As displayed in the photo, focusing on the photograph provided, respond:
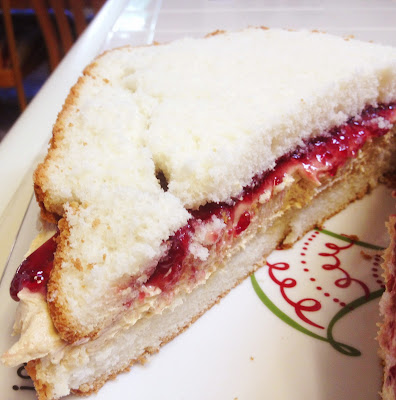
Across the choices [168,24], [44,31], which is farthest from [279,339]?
[44,31]

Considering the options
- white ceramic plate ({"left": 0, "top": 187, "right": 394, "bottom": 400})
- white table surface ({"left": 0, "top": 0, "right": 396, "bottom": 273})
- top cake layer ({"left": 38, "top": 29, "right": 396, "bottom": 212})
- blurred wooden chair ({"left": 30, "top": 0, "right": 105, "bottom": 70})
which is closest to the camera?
white ceramic plate ({"left": 0, "top": 187, "right": 394, "bottom": 400})

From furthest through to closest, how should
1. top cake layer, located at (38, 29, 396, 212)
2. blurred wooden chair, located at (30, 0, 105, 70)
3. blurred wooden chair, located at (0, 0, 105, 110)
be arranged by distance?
blurred wooden chair, located at (30, 0, 105, 70)
blurred wooden chair, located at (0, 0, 105, 110)
top cake layer, located at (38, 29, 396, 212)

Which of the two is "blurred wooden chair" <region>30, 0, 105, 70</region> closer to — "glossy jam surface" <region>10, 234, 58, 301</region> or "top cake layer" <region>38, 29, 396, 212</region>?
"top cake layer" <region>38, 29, 396, 212</region>

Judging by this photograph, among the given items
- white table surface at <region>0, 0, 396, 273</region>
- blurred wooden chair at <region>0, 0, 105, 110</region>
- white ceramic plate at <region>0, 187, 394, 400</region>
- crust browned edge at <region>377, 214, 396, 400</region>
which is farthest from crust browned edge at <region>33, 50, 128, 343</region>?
blurred wooden chair at <region>0, 0, 105, 110</region>

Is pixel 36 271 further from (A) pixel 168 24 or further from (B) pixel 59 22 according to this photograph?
(B) pixel 59 22

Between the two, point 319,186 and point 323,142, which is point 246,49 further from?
point 319,186

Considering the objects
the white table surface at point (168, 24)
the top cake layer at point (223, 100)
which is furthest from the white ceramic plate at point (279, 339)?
the white table surface at point (168, 24)

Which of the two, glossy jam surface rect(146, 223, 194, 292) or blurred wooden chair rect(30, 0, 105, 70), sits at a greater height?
glossy jam surface rect(146, 223, 194, 292)

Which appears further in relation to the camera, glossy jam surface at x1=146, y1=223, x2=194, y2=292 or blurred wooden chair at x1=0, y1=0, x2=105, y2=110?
blurred wooden chair at x1=0, y1=0, x2=105, y2=110
